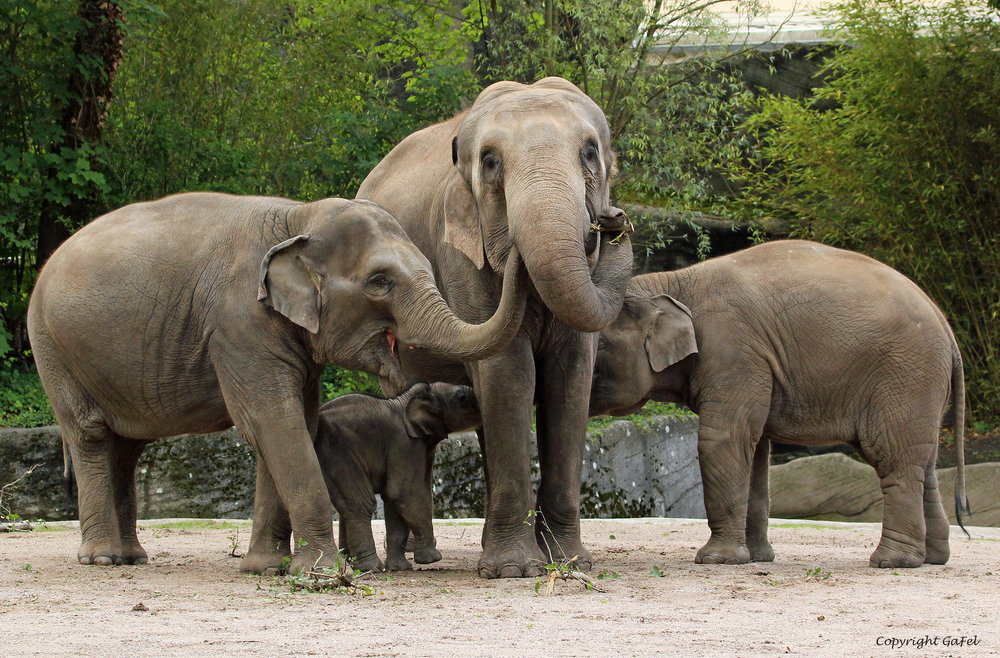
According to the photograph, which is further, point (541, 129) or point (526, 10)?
point (526, 10)

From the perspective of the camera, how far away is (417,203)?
712cm

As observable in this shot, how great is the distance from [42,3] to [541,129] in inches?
323

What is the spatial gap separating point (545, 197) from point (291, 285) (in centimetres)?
136

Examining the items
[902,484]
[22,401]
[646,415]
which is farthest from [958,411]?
[22,401]

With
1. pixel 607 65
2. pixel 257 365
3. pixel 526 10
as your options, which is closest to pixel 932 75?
pixel 607 65

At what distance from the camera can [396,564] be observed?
6836 mm

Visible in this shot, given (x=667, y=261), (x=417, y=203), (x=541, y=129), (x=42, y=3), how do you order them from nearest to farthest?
(x=541, y=129) < (x=417, y=203) < (x=42, y=3) < (x=667, y=261)

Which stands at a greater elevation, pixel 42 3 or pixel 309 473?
A: pixel 42 3

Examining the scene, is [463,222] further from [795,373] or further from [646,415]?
[646,415]

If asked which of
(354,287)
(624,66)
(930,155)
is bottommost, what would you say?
(354,287)

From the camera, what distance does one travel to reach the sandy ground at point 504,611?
4293mm

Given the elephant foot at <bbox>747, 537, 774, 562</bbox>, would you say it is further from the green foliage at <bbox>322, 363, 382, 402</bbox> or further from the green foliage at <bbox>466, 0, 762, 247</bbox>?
the green foliage at <bbox>466, 0, 762, 247</bbox>

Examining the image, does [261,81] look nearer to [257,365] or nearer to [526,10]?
[526,10]

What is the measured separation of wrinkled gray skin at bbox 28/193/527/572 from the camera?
5.93 m
